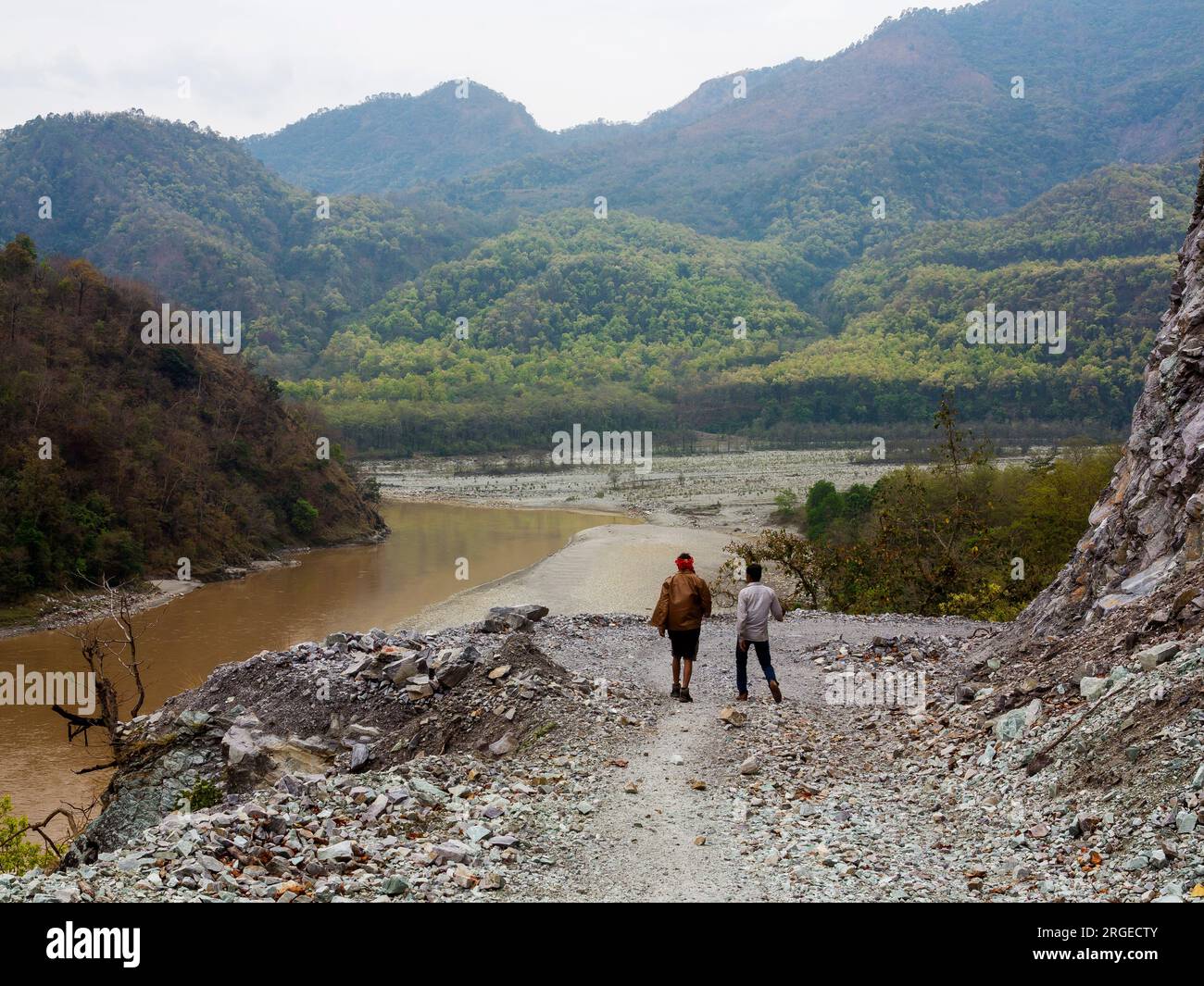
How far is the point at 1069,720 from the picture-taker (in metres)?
9.07

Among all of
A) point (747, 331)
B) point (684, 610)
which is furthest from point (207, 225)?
point (684, 610)

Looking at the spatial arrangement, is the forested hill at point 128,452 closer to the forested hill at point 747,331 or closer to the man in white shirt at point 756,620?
the man in white shirt at point 756,620

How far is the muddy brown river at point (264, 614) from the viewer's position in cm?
1933

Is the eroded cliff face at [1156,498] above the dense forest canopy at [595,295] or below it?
below

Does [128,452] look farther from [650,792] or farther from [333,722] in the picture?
[650,792]

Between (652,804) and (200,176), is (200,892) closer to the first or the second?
(652,804)

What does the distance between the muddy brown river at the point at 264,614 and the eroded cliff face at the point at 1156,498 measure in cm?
1536

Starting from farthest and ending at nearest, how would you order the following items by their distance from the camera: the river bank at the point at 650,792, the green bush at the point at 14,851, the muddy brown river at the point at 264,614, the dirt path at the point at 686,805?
the muddy brown river at the point at 264,614 → the green bush at the point at 14,851 → the dirt path at the point at 686,805 → the river bank at the point at 650,792

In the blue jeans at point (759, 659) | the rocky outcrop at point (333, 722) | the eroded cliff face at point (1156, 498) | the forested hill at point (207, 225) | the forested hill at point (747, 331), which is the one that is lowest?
the rocky outcrop at point (333, 722)

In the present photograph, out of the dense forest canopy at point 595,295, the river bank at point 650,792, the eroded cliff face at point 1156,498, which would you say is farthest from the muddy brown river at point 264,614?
the dense forest canopy at point 595,295

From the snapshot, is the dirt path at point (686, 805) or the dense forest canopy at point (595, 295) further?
the dense forest canopy at point (595, 295)

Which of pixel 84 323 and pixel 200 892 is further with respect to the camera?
pixel 84 323

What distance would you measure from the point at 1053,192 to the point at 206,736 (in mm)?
160636

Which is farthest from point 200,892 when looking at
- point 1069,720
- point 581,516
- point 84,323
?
point 581,516
